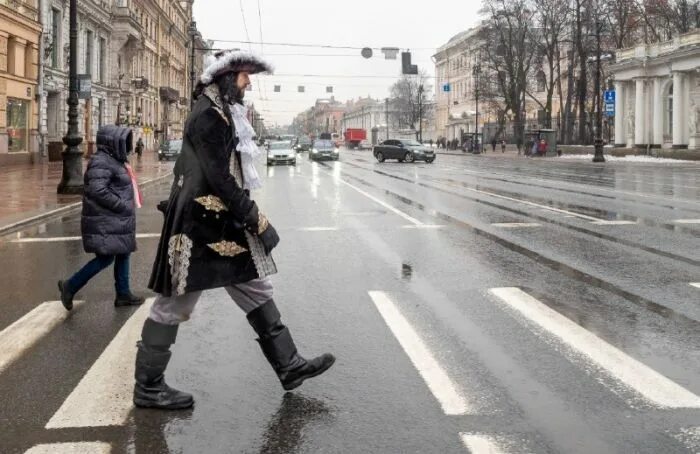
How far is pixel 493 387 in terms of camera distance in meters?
4.57

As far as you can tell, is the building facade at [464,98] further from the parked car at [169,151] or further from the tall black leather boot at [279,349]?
the tall black leather boot at [279,349]

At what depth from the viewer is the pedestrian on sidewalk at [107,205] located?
657cm

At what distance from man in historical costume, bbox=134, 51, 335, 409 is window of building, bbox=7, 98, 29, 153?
33101 mm

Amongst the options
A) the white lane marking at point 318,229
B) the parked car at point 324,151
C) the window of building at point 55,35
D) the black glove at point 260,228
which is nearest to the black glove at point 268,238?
the black glove at point 260,228

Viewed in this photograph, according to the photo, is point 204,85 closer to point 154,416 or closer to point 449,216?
point 154,416

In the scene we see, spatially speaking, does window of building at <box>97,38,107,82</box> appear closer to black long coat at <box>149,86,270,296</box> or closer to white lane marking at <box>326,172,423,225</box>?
white lane marking at <box>326,172,423,225</box>

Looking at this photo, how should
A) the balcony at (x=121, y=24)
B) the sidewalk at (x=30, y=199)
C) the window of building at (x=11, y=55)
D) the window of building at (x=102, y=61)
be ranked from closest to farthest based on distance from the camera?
the sidewalk at (x=30, y=199)
the window of building at (x=11, y=55)
the window of building at (x=102, y=61)
the balcony at (x=121, y=24)

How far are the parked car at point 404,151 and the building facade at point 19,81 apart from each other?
21.3 metres

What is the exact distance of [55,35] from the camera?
4150cm

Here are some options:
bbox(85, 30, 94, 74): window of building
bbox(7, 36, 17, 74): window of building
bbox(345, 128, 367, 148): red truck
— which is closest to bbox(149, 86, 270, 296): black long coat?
bbox(7, 36, 17, 74): window of building

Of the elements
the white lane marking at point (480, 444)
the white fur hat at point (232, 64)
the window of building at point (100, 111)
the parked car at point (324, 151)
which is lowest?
the white lane marking at point (480, 444)

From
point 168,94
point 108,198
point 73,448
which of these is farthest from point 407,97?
point 73,448

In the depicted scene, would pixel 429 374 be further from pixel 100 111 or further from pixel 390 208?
pixel 100 111

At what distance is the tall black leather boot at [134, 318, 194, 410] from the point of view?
14.0ft
